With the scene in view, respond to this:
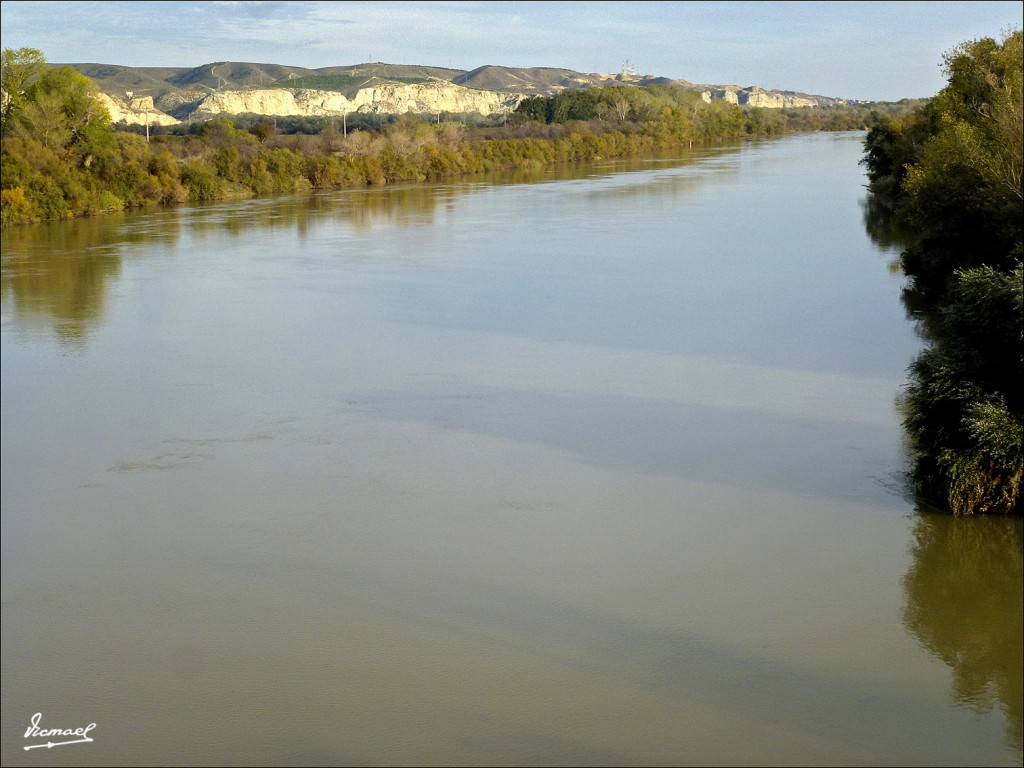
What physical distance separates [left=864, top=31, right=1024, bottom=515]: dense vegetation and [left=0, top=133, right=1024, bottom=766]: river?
300 millimetres

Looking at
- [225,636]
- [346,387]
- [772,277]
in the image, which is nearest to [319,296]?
[346,387]

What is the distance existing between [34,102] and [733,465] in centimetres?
2316

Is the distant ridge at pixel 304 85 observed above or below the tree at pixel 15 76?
above

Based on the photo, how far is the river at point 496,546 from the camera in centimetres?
459

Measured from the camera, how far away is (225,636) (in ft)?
17.3

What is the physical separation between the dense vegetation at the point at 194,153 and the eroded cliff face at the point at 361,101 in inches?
965

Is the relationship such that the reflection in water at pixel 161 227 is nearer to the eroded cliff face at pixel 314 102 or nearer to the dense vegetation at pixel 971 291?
the dense vegetation at pixel 971 291

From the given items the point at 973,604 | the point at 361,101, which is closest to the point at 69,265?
the point at 973,604

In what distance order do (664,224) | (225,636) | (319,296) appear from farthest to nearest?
(664,224) < (319,296) < (225,636)

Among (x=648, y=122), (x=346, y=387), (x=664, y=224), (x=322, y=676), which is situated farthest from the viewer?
(x=648, y=122)

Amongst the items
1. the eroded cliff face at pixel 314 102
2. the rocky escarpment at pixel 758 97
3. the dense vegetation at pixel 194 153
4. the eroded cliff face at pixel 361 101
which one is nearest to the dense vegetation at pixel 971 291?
the dense vegetation at pixel 194 153

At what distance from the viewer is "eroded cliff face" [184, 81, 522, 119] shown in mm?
71188

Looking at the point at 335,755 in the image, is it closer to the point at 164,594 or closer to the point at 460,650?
the point at 460,650

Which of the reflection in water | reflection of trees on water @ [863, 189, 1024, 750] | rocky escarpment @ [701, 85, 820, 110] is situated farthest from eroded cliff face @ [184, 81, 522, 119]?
reflection of trees on water @ [863, 189, 1024, 750]
